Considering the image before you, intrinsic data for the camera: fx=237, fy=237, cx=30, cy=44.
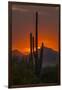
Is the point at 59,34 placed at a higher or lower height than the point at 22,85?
higher

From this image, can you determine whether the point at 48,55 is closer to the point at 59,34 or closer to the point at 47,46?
the point at 47,46

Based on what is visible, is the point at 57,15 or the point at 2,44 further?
the point at 57,15

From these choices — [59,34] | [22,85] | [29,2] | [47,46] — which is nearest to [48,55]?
[47,46]

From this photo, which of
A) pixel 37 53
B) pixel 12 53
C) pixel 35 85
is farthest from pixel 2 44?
pixel 35 85

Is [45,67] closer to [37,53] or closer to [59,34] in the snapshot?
[37,53]

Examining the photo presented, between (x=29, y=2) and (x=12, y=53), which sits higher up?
(x=29, y=2)

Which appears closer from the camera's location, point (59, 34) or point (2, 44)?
point (2, 44)

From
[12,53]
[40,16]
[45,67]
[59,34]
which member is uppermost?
[40,16]

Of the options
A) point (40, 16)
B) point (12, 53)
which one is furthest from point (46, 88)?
point (40, 16)
